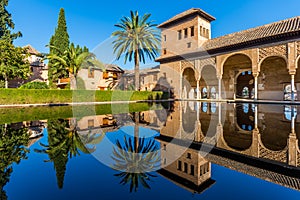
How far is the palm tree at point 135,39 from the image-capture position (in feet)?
75.7

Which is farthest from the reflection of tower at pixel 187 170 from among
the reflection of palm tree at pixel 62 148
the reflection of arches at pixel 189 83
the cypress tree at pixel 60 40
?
the cypress tree at pixel 60 40

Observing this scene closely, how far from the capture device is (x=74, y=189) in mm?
2172

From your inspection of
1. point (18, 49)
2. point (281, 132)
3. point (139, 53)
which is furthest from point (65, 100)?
point (281, 132)

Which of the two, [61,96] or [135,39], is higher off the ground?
[135,39]

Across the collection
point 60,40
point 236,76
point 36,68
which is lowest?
point 236,76

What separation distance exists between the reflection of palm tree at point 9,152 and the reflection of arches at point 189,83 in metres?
24.4

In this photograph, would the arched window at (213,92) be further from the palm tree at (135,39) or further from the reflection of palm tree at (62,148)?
the reflection of palm tree at (62,148)

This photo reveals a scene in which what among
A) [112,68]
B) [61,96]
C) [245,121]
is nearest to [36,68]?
[112,68]

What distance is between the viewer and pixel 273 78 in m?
20.5

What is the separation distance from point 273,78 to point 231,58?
16.0ft

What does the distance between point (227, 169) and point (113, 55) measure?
75.1 feet

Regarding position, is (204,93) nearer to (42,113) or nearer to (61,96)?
(61,96)

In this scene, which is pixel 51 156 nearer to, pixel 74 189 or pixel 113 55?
pixel 74 189

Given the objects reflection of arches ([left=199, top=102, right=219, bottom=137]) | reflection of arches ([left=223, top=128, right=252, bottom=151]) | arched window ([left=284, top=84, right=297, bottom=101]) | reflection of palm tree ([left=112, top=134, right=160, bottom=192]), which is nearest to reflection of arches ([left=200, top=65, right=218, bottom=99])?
arched window ([left=284, top=84, right=297, bottom=101])
